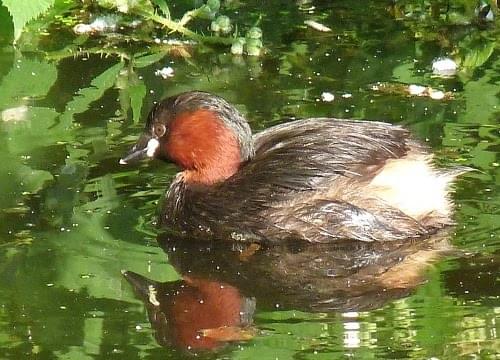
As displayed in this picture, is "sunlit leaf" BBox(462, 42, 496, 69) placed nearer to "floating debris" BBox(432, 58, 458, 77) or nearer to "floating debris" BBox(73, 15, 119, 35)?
"floating debris" BBox(432, 58, 458, 77)

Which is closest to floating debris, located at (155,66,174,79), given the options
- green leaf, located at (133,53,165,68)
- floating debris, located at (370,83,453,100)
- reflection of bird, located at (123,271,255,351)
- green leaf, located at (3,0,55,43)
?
green leaf, located at (133,53,165,68)

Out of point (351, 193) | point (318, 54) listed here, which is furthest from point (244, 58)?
point (351, 193)

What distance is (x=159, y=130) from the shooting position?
603 centimetres

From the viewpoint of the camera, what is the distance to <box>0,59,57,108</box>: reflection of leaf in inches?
297

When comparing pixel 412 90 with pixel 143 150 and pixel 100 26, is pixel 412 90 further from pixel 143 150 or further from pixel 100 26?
pixel 100 26

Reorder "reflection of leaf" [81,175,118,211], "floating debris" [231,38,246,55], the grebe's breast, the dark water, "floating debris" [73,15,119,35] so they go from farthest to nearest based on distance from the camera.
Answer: "floating debris" [73,15,119,35], "floating debris" [231,38,246,55], "reflection of leaf" [81,175,118,211], the grebe's breast, the dark water

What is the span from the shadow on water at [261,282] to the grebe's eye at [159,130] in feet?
1.80

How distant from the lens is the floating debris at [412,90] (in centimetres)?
735

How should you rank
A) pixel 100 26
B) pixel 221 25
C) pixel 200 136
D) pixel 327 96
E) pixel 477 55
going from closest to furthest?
pixel 200 136, pixel 327 96, pixel 477 55, pixel 221 25, pixel 100 26

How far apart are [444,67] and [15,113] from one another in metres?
2.54

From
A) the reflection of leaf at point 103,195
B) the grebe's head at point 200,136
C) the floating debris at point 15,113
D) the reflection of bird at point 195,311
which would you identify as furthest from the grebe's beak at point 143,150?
the floating debris at point 15,113

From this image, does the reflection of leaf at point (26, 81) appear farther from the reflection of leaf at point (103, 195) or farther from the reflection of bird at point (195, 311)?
the reflection of bird at point (195, 311)

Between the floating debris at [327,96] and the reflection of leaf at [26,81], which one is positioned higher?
the floating debris at [327,96]

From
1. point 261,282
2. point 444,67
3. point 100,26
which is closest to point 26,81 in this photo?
point 100,26
